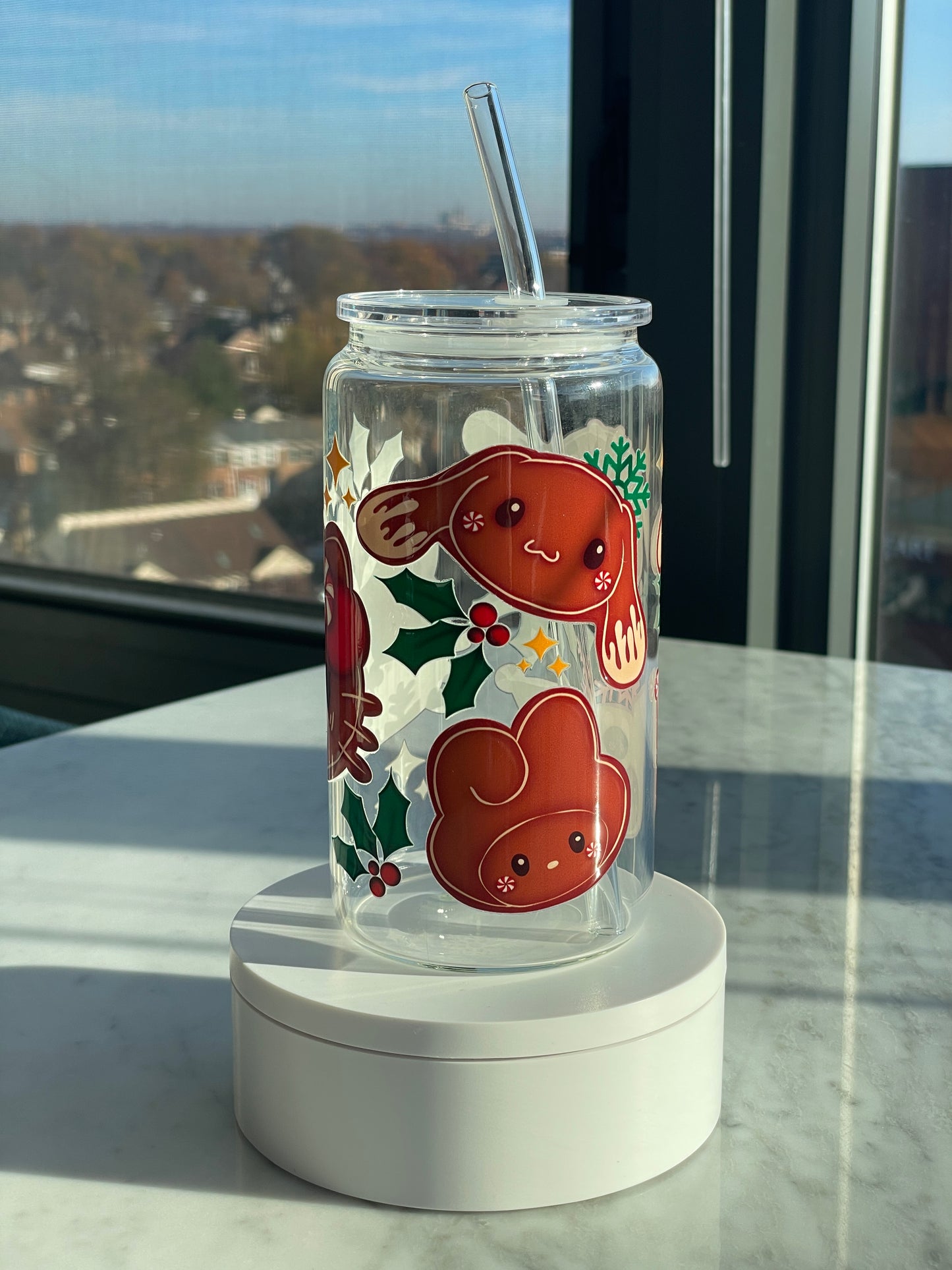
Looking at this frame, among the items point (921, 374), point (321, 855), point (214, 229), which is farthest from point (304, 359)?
point (321, 855)

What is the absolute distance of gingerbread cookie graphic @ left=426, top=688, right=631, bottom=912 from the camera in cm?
45

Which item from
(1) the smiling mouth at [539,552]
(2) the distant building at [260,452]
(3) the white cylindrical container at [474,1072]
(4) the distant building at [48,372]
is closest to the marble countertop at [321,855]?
(3) the white cylindrical container at [474,1072]

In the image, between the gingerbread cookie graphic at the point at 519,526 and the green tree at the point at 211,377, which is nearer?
the gingerbread cookie graphic at the point at 519,526

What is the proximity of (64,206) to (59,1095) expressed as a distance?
178 cm

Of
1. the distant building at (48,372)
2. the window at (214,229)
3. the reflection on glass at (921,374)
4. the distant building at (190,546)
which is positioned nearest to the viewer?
the reflection on glass at (921,374)

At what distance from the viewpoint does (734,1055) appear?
1.76 ft

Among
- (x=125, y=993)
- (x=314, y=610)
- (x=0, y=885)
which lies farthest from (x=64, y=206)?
(x=125, y=993)

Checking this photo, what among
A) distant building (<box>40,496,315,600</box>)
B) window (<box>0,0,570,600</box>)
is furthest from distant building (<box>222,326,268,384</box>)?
distant building (<box>40,496,315,600</box>)

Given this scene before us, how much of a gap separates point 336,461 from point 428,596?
0.22ft

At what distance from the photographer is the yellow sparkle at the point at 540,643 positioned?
451 millimetres

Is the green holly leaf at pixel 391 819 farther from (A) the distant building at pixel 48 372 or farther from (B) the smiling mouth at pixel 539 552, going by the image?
(A) the distant building at pixel 48 372

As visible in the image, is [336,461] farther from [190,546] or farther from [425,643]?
[190,546]

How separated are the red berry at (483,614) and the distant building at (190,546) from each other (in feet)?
4.80

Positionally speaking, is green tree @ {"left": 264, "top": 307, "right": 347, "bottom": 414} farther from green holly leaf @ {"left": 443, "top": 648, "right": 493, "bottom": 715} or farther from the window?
green holly leaf @ {"left": 443, "top": 648, "right": 493, "bottom": 715}
